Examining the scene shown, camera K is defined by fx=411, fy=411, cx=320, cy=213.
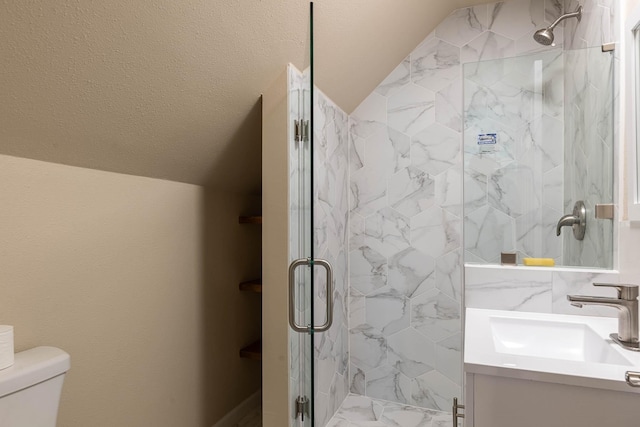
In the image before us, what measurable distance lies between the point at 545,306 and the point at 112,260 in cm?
156

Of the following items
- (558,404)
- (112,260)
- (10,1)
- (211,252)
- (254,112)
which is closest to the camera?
(10,1)

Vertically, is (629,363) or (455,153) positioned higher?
(455,153)

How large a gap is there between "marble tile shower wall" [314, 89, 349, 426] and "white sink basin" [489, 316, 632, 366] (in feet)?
2.66

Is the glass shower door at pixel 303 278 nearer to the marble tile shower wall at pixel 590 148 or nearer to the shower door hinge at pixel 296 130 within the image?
the shower door hinge at pixel 296 130

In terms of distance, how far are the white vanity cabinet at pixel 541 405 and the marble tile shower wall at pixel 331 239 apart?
3.20 feet

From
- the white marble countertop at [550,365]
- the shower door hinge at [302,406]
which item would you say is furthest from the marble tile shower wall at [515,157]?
the shower door hinge at [302,406]

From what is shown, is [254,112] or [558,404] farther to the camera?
[254,112]

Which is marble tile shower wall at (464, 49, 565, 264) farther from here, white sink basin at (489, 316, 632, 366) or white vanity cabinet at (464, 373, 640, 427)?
white vanity cabinet at (464, 373, 640, 427)

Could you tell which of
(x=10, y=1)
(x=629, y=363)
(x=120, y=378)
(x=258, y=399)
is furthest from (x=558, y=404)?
(x=258, y=399)

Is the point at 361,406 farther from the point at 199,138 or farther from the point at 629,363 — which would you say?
the point at 199,138

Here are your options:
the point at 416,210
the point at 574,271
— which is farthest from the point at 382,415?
the point at 574,271

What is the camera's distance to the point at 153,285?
1.59m

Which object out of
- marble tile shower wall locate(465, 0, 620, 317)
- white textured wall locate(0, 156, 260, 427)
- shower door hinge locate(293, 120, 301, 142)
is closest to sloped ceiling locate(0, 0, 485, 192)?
white textured wall locate(0, 156, 260, 427)

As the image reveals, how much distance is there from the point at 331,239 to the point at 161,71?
1.20 metres
